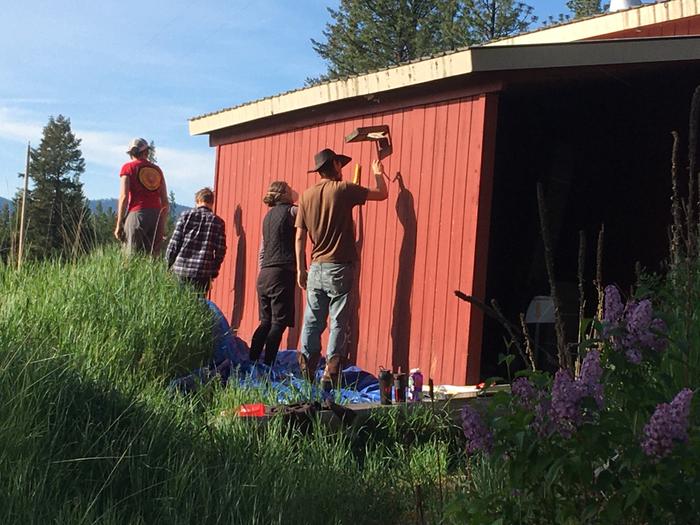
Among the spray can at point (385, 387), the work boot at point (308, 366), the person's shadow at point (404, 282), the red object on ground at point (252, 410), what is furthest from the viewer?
the person's shadow at point (404, 282)

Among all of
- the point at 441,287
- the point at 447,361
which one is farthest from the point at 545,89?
the point at 447,361

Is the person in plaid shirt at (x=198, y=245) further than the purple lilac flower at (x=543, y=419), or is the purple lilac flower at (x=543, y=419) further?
the person in plaid shirt at (x=198, y=245)

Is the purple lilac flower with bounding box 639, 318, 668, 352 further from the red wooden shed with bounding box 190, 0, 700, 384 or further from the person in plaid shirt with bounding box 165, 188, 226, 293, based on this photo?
the person in plaid shirt with bounding box 165, 188, 226, 293

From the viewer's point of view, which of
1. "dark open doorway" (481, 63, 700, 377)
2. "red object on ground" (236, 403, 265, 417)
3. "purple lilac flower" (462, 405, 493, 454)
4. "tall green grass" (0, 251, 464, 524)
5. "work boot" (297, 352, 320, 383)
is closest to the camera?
"purple lilac flower" (462, 405, 493, 454)

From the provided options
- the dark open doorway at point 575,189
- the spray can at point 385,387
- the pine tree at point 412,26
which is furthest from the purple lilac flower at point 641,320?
the pine tree at point 412,26

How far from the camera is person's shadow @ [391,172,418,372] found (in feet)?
23.9

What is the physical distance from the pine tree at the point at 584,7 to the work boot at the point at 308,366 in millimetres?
32327

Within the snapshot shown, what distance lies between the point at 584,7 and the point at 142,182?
31625mm

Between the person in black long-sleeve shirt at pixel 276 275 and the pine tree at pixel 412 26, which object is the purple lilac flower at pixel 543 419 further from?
the pine tree at pixel 412 26

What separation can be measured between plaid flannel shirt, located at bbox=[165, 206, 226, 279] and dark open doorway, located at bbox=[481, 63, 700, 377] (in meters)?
2.52

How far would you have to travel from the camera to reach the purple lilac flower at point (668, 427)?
2.23 metres

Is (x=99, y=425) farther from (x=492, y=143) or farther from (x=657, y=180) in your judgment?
(x=657, y=180)

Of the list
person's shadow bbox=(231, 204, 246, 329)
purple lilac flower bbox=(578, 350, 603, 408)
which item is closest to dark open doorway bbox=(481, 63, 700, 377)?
person's shadow bbox=(231, 204, 246, 329)

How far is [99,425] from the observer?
4.24 metres
